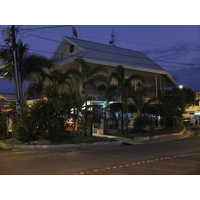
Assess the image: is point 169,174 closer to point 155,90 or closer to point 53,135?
point 53,135

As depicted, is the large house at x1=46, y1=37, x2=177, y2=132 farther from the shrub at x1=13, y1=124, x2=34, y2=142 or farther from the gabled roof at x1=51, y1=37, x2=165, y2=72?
the shrub at x1=13, y1=124, x2=34, y2=142

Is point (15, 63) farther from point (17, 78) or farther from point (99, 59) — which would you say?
point (99, 59)

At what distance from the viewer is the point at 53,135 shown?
1483 centimetres

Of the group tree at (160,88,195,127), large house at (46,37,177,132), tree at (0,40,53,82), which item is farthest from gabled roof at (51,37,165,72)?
tree at (0,40,53,82)

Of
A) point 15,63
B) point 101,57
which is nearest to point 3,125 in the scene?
point 15,63

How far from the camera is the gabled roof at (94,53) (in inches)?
919

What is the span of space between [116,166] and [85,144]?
22.3 feet

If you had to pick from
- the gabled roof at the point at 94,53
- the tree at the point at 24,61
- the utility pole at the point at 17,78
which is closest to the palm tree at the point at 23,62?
the tree at the point at 24,61

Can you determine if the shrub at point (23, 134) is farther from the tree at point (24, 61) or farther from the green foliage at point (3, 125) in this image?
the green foliage at point (3, 125)

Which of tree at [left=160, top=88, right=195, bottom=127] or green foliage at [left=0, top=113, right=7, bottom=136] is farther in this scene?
tree at [left=160, top=88, right=195, bottom=127]

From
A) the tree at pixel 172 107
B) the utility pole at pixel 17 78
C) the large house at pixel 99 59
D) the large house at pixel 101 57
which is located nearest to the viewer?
the utility pole at pixel 17 78

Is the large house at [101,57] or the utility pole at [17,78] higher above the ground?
the large house at [101,57]

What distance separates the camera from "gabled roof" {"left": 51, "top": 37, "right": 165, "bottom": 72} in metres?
23.3

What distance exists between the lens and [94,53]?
23859 millimetres
